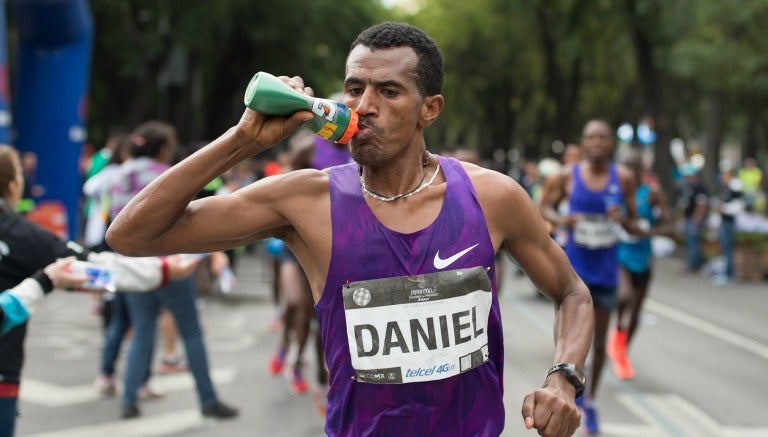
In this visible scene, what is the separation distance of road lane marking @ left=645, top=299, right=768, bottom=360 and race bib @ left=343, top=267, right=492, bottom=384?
798 centimetres

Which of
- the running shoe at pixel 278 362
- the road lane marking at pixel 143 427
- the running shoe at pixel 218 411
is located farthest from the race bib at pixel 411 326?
the running shoe at pixel 278 362

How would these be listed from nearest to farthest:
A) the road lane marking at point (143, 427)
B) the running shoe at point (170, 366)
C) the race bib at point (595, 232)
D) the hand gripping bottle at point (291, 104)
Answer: the hand gripping bottle at point (291, 104)
the road lane marking at point (143, 427)
the race bib at point (595, 232)
the running shoe at point (170, 366)

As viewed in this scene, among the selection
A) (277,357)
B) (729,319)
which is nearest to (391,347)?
(277,357)

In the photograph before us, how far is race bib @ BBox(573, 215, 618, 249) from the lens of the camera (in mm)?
7430

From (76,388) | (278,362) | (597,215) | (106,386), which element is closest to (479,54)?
(278,362)

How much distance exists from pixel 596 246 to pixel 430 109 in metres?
4.62

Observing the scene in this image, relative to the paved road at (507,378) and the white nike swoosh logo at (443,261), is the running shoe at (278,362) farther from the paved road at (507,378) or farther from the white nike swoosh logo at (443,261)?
the white nike swoosh logo at (443,261)

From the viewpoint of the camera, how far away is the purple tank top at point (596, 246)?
730cm

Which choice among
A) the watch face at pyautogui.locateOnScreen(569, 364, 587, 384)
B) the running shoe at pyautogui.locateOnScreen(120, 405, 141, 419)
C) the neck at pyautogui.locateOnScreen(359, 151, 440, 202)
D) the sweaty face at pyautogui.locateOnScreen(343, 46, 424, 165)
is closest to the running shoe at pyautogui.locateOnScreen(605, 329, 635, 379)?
the running shoe at pyautogui.locateOnScreen(120, 405, 141, 419)

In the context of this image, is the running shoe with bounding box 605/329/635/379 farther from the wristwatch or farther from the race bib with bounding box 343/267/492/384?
the race bib with bounding box 343/267/492/384

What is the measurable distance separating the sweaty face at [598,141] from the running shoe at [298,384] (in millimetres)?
2845

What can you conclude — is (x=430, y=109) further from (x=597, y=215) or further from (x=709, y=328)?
(x=709, y=328)

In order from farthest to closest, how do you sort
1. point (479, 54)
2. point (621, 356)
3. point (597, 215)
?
point (479, 54) < point (621, 356) < point (597, 215)

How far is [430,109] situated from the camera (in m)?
3.04
